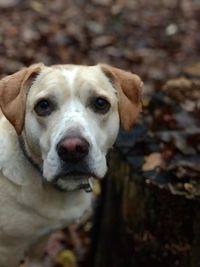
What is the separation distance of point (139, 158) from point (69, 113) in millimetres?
797

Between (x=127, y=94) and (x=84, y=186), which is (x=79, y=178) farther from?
(x=127, y=94)

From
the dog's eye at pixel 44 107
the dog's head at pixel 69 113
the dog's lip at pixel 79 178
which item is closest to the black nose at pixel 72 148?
the dog's head at pixel 69 113

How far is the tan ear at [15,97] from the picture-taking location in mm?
3207

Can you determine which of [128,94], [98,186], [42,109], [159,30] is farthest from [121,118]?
[159,30]

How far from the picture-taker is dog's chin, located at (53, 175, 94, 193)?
10.6 feet

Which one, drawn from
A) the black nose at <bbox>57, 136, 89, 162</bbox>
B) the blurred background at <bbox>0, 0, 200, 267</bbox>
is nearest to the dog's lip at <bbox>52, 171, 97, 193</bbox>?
the black nose at <bbox>57, 136, 89, 162</bbox>

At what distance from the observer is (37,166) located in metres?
3.37

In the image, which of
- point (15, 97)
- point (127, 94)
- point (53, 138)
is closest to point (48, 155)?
point (53, 138)

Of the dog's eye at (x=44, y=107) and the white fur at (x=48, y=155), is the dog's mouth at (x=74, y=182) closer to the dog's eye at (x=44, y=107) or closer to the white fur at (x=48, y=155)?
the white fur at (x=48, y=155)

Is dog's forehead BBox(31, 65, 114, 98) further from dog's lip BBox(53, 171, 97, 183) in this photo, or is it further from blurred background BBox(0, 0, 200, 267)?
blurred background BBox(0, 0, 200, 267)

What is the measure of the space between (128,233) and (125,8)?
3.76 metres

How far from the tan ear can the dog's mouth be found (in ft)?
0.99

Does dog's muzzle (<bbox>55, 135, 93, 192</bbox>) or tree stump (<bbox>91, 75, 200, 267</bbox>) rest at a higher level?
dog's muzzle (<bbox>55, 135, 93, 192</bbox>)

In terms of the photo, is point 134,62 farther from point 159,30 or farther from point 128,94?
point 128,94
